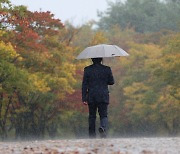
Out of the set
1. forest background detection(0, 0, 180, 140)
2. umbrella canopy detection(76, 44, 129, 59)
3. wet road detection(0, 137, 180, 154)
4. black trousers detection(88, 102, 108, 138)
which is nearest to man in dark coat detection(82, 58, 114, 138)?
black trousers detection(88, 102, 108, 138)

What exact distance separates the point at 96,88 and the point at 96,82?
0.44 feet

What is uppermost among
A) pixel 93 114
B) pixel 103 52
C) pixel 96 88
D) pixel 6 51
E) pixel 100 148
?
pixel 6 51

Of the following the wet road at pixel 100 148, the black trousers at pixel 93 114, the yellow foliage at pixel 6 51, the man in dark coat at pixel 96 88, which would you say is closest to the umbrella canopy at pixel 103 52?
the man in dark coat at pixel 96 88

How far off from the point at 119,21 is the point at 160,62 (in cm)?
4760

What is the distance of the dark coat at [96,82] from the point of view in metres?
14.8

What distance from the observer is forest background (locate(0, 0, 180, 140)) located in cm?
4303

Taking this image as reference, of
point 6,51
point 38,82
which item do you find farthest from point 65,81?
point 6,51

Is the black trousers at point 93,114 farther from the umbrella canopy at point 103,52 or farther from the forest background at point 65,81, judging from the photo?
the forest background at point 65,81

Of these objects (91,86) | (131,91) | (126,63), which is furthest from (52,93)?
(91,86)

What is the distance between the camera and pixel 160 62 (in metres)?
56.2

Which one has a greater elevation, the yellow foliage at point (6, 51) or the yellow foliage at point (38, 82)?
the yellow foliage at point (6, 51)

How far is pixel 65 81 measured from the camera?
50.3 m

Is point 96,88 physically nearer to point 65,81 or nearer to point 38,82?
point 38,82

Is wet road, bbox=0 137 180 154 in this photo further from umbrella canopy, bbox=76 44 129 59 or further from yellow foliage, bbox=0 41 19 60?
yellow foliage, bbox=0 41 19 60
